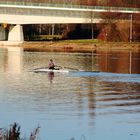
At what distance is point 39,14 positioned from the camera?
100 m

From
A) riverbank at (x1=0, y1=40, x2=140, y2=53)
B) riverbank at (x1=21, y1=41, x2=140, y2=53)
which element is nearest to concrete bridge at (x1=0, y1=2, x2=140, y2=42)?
riverbank at (x1=0, y1=40, x2=140, y2=53)

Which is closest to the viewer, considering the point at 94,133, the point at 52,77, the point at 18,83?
the point at 94,133

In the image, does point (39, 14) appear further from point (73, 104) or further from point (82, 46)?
point (73, 104)

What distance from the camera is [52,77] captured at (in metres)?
41.3

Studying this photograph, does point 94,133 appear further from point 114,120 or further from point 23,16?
point 23,16

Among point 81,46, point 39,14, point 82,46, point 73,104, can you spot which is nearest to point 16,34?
point 39,14

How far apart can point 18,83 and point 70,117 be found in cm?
1313

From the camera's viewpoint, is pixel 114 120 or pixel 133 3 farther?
pixel 133 3

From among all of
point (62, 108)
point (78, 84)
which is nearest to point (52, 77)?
point (78, 84)

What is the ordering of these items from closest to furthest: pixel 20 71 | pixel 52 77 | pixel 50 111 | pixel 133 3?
pixel 50 111 < pixel 52 77 < pixel 20 71 < pixel 133 3

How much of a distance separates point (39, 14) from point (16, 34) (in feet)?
15.3

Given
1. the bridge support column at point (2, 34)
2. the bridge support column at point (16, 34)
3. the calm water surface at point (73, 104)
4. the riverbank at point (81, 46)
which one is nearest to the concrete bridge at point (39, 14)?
the bridge support column at point (16, 34)

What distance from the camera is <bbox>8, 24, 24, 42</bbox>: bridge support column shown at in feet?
325

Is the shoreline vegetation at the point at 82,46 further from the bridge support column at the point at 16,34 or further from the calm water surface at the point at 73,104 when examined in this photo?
the calm water surface at the point at 73,104
